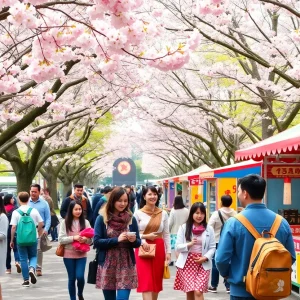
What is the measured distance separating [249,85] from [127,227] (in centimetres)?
1288

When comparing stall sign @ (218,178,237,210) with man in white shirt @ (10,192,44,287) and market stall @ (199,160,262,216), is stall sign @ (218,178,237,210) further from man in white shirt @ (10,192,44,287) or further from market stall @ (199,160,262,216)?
man in white shirt @ (10,192,44,287)

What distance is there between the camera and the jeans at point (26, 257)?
39.5ft

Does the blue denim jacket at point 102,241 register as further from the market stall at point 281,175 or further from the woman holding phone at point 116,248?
the market stall at point 281,175

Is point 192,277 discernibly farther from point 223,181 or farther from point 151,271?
point 223,181

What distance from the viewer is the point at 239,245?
5.41m

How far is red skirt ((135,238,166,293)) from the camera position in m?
8.50

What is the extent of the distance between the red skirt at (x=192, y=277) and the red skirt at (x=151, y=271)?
241 millimetres

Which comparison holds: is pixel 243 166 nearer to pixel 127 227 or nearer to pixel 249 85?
pixel 249 85

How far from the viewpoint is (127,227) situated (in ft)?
25.3

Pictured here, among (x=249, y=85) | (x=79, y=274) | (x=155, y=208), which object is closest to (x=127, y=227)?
(x=155, y=208)

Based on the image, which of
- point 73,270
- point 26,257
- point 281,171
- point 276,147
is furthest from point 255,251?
point 281,171

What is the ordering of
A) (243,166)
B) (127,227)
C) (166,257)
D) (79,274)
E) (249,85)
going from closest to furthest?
(127,227) < (166,257) < (79,274) < (243,166) < (249,85)

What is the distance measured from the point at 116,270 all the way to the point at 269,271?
2804 millimetres

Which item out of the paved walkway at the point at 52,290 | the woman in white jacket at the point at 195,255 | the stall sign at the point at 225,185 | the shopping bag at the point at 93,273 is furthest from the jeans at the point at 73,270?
the stall sign at the point at 225,185
